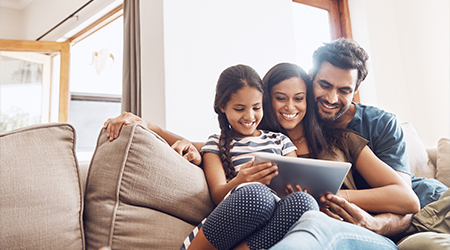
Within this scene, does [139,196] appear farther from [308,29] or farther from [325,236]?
[308,29]

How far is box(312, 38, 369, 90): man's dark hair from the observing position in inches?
56.4

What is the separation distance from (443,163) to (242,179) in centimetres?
148

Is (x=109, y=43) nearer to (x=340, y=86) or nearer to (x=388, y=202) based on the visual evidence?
(x=340, y=86)

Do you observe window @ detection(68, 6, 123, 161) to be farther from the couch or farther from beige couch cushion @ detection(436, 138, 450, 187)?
beige couch cushion @ detection(436, 138, 450, 187)

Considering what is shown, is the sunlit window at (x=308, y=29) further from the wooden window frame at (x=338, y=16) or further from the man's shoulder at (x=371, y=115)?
the man's shoulder at (x=371, y=115)

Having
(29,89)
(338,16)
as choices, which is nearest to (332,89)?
(338,16)

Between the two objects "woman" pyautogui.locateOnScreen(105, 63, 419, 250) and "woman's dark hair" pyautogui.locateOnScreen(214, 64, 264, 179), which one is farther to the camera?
"woman's dark hair" pyautogui.locateOnScreen(214, 64, 264, 179)

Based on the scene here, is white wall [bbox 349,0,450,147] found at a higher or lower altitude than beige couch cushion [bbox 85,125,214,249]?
higher

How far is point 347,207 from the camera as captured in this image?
1.05 metres

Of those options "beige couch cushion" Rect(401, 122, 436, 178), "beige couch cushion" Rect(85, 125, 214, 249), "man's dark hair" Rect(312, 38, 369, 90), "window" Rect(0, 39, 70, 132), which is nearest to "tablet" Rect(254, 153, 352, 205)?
"beige couch cushion" Rect(85, 125, 214, 249)

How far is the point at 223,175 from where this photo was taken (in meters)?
1.19

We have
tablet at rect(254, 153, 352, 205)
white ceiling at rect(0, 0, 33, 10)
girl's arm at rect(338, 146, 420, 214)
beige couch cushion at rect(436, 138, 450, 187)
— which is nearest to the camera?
tablet at rect(254, 153, 352, 205)

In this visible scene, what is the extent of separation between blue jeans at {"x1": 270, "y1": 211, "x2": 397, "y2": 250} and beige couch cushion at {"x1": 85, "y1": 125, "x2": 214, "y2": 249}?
0.46 meters

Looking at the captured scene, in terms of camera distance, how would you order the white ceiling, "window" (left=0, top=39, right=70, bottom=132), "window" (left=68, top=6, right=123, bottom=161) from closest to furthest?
"window" (left=0, top=39, right=70, bottom=132) < the white ceiling < "window" (left=68, top=6, right=123, bottom=161)
